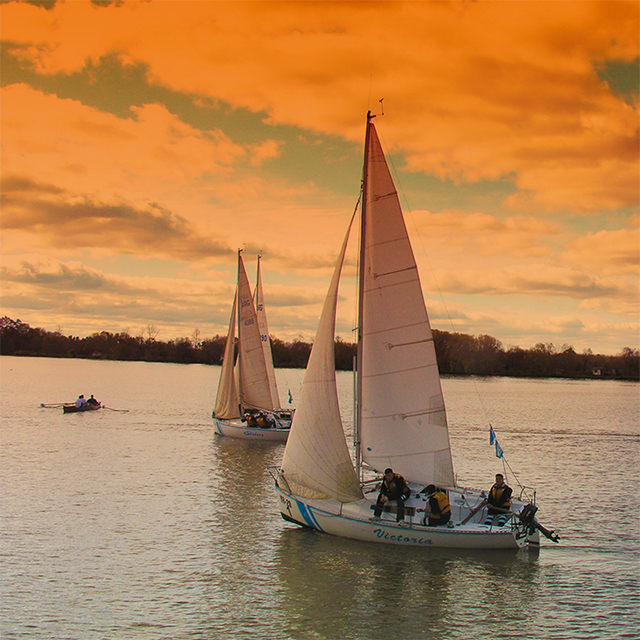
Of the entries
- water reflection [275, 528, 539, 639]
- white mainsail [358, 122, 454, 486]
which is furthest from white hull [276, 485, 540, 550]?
white mainsail [358, 122, 454, 486]

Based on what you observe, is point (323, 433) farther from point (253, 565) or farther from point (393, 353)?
point (253, 565)

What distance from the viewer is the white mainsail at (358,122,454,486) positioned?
819 inches

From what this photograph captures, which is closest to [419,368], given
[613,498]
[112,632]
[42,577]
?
[112,632]

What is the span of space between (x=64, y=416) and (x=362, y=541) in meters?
47.0

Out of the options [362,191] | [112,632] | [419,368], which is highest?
[362,191]

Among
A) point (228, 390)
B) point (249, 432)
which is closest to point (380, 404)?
point (249, 432)

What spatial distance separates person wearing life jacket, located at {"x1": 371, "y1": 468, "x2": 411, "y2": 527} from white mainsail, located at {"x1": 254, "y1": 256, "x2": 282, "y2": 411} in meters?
25.0

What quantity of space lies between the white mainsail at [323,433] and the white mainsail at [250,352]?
2296cm

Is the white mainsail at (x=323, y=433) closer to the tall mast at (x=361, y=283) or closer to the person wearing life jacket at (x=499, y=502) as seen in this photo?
the tall mast at (x=361, y=283)

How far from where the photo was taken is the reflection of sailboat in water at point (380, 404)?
68.2ft

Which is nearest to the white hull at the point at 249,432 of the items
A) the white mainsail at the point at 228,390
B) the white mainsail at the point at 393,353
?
the white mainsail at the point at 228,390

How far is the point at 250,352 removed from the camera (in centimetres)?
4462

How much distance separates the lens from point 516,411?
256 feet

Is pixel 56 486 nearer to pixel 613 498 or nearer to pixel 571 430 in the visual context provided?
pixel 613 498
